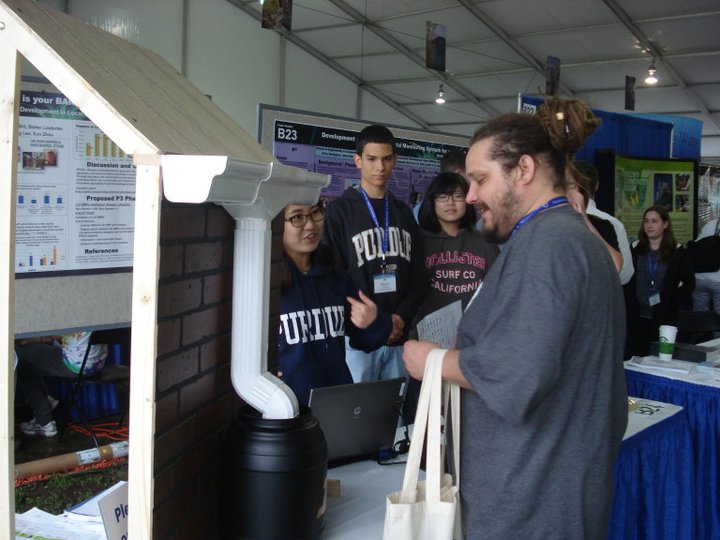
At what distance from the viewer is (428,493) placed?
1258 millimetres

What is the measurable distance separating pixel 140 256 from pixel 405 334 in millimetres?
1967

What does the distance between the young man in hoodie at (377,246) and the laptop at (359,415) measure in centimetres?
105

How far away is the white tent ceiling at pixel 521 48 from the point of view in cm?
897

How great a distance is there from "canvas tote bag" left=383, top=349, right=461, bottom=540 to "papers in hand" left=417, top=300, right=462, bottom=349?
48cm

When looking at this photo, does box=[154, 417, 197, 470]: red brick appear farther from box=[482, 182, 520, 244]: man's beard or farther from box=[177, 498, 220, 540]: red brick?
box=[482, 182, 520, 244]: man's beard

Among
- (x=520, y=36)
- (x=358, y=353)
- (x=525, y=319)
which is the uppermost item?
(x=520, y=36)

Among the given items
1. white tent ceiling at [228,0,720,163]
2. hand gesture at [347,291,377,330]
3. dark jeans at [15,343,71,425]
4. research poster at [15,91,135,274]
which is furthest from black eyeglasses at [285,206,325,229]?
white tent ceiling at [228,0,720,163]

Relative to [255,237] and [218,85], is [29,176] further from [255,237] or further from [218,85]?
[218,85]

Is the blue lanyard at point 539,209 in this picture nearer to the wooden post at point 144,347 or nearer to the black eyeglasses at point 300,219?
the wooden post at point 144,347

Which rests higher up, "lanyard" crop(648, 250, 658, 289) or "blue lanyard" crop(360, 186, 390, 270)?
"blue lanyard" crop(360, 186, 390, 270)

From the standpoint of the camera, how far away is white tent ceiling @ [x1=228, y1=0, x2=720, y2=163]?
897 cm

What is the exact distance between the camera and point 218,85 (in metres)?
10.6

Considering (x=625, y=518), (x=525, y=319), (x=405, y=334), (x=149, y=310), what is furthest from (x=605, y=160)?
(x=149, y=310)

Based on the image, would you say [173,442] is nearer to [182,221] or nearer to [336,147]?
[182,221]
